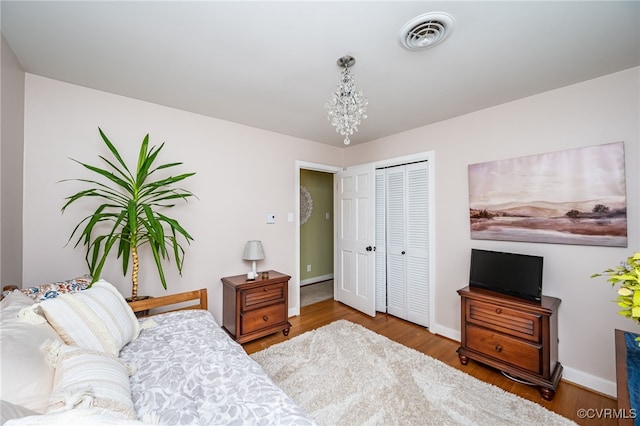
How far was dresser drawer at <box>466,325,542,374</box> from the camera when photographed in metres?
1.94

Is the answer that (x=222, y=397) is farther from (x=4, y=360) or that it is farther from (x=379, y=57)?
(x=379, y=57)

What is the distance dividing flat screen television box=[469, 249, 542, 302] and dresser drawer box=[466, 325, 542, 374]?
1.21 feet

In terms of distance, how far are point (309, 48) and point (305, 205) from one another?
347cm

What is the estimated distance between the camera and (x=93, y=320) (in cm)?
129

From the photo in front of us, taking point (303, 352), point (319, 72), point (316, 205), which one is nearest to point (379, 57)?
point (319, 72)

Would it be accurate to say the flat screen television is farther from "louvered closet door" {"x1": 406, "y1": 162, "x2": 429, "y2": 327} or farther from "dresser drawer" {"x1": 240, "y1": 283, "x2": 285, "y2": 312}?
"dresser drawer" {"x1": 240, "y1": 283, "x2": 285, "y2": 312}

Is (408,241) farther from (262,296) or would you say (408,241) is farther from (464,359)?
(262,296)

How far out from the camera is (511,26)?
56.7 inches

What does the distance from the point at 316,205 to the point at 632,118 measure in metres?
4.13

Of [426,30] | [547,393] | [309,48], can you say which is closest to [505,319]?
[547,393]

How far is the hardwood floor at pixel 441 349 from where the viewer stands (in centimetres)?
177

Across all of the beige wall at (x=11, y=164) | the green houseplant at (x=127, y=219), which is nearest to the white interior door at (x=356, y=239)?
the green houseplant at (x=127, y=219)

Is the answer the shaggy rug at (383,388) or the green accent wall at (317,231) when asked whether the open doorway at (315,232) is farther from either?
the shaggy rug at (383,388)

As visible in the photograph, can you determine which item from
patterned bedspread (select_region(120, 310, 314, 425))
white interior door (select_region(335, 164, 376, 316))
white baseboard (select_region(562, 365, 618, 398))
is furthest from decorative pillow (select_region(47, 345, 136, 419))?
white baseboard (select_region(562, 365, 618, 398))
